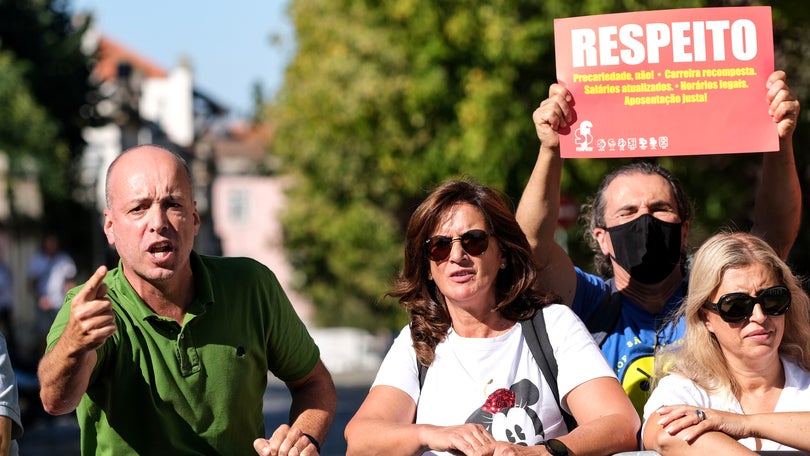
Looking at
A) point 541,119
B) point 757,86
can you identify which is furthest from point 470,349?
point 757,86

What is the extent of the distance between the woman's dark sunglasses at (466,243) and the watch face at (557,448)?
0.81 m

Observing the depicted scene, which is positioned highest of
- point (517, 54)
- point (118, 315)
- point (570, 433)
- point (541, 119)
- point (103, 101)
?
point (103, 101)

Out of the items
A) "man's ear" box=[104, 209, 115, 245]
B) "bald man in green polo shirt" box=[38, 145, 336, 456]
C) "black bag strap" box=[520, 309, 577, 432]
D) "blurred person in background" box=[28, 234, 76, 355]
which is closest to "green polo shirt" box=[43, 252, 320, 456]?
"bald man in green polo shirt" box=[38, 145, 336, 456]

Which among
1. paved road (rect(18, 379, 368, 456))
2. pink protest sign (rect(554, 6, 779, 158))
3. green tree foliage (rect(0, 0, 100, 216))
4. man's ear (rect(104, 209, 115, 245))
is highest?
green tree foliage (rect(0, 0, 100, 216))

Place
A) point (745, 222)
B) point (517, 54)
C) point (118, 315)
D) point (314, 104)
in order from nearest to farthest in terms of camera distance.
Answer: point (118, 315)
point (517, 54)
point (745, 222)
point (314, 104)

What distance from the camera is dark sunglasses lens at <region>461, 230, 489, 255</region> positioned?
493cm

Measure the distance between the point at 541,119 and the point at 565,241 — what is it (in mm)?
12827

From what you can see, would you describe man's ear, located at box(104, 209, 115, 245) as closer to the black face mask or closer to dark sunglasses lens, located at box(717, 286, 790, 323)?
the black face mask

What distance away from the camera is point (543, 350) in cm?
482

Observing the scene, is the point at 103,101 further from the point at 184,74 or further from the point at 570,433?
the point at 184,74

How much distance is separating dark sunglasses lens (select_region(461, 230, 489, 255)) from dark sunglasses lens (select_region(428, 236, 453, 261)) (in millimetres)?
53

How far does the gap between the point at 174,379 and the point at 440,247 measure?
107 centimetres

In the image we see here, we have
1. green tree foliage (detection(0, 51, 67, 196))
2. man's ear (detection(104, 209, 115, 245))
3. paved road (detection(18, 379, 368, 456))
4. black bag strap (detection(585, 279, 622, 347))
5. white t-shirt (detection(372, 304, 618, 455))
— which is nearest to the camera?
white t-shirt (detection(372, 304, 618, 455))

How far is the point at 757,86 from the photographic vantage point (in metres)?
5.34
